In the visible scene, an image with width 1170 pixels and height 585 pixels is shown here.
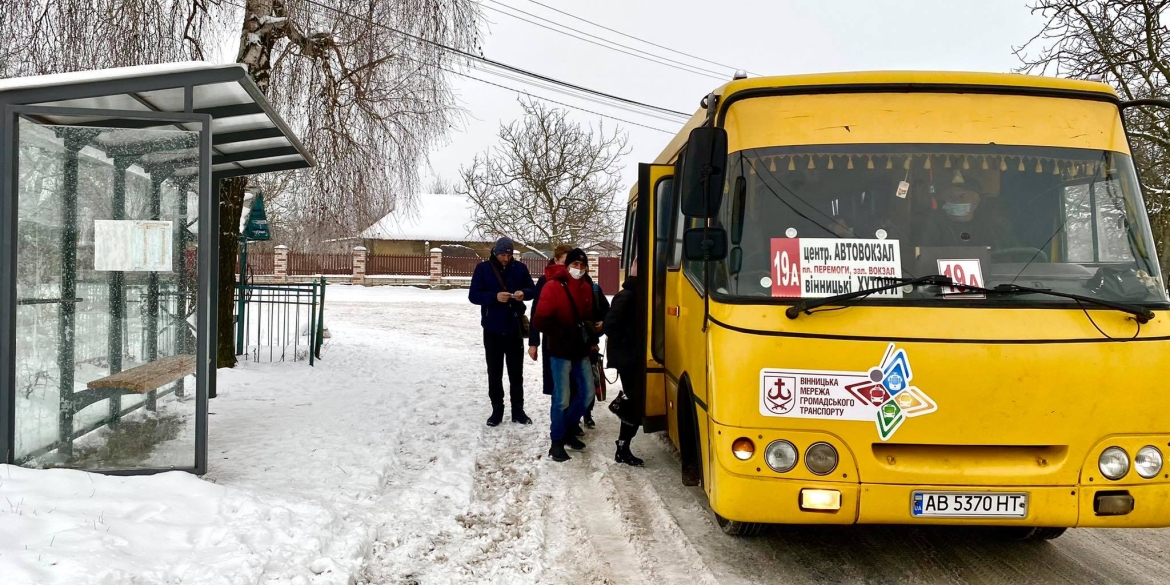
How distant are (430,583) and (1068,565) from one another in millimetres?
3364

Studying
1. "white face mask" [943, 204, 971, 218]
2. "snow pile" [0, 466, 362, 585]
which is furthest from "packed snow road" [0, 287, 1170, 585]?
"white face mask" [943, 204, 971, 218]

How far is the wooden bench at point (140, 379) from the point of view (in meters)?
4.88

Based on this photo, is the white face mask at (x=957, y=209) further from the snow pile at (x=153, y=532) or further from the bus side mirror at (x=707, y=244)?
the snow pile at (x=153, y=532)

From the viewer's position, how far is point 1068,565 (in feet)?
13.9

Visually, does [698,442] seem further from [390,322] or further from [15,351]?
[390,322]

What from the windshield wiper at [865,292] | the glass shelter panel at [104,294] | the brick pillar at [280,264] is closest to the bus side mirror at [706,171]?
the windshield wiper at [865,292]

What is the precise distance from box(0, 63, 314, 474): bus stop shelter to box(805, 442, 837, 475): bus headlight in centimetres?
360

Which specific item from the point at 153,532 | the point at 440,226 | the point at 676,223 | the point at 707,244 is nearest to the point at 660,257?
the point at 676,223

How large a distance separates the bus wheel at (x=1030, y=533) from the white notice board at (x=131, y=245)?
5.36m

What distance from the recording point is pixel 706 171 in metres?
4.00

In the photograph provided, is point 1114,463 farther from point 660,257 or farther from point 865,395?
point 660,257

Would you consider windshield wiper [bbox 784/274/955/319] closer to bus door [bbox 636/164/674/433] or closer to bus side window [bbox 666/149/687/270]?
bus side window [bbox 666/149/687/270]

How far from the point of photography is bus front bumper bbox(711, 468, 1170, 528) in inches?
138

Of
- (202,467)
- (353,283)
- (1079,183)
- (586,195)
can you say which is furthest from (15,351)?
(353,283)
